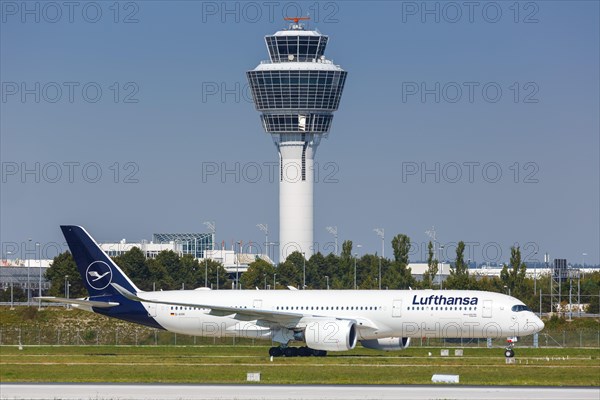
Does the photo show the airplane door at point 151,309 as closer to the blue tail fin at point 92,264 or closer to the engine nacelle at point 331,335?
the blue tail fin at point 92,264

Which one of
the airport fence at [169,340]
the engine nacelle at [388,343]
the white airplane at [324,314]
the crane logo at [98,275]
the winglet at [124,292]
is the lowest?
the airport fence at [169,340]

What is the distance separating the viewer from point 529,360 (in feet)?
211

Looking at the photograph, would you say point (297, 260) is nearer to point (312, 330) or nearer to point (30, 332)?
point (30, 332)

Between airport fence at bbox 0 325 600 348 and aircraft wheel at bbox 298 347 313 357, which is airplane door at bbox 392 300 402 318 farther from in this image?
airport fence at bbox 0 325 600 348

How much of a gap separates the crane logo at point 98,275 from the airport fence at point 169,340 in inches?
541

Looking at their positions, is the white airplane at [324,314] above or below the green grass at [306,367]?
above

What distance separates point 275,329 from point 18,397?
28.5 meters

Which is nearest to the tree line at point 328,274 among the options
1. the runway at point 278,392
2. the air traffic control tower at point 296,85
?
the air traffic control tower at point 296,85

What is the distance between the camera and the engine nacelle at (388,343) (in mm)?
70875

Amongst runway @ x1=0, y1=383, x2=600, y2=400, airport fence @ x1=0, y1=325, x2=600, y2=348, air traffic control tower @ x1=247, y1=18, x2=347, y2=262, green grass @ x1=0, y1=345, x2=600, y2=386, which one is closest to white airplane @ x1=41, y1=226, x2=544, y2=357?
green grass @ x1=0, y1=345, x2=600, y2=386

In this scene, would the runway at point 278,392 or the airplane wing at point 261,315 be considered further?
the airplane wing at point 261,315

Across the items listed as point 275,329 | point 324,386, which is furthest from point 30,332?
point 324,386

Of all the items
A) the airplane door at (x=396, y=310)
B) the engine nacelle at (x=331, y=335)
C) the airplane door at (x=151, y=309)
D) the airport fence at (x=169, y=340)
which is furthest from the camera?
the airport fence at (x=169, y=340)

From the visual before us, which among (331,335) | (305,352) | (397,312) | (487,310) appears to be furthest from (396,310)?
(305,352)
